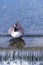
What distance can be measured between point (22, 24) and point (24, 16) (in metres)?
0.80

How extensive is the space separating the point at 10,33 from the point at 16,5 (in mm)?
3068

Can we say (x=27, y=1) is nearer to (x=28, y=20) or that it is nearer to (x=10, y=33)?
(x=28, y=20)

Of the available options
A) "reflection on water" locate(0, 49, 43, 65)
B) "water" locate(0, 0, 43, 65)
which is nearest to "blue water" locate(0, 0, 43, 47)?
"water" locate(0, 0, 43, 65)

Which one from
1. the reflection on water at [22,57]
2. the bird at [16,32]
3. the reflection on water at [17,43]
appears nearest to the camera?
the reflection on water at [22,57]

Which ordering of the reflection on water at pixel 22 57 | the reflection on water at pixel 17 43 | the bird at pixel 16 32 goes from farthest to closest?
the bird at pixel 16 32, the reflection on water at pixel 17 43, the reflection on water at pixel 22 57

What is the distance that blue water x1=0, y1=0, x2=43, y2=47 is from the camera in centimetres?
492

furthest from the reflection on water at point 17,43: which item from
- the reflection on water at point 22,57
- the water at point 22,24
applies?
the reflection on water at point 22,57

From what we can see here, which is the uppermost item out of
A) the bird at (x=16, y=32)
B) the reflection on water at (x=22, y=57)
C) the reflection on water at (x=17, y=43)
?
the bird at (x=16, y=32)

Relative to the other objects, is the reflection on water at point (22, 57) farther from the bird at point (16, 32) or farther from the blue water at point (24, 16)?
the bird at point (16, 32)

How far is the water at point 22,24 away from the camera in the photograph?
14.2 feet

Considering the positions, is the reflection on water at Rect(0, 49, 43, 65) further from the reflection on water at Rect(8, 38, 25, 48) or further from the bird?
the bird

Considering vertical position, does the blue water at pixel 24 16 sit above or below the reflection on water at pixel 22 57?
above

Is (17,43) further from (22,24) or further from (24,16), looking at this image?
(24,16)

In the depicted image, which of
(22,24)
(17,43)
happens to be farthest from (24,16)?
(17,43)
